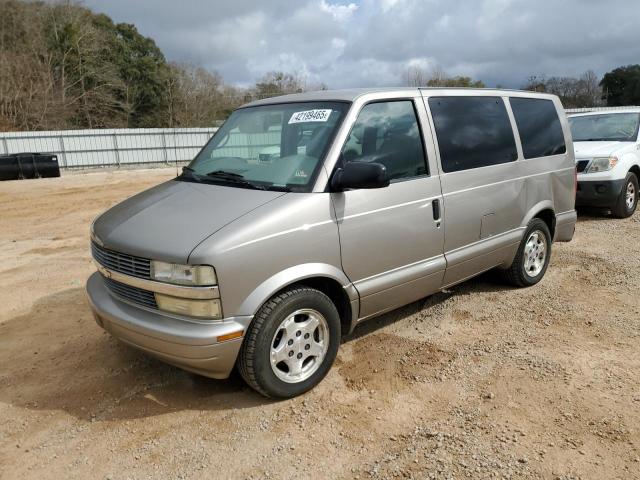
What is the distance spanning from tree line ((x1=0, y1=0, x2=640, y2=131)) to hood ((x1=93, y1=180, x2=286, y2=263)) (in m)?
30.0

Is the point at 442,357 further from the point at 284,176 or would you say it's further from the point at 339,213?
the point at 284,176

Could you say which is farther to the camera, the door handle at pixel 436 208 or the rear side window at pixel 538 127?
the rear side window at pixel 538 127

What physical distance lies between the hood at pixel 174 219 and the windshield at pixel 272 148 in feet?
0.55

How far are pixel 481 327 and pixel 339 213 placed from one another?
1.97 meters

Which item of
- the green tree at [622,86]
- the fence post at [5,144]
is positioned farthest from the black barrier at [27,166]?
the green tree at [622,86]

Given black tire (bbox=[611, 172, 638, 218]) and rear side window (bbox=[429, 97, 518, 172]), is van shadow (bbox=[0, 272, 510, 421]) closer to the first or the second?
rear side window (bbox=[429, 97, 518, 172])

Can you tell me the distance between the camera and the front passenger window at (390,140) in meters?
Result: 3.56

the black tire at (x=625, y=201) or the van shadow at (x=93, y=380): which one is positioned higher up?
the black tire at (x=625, y=201)

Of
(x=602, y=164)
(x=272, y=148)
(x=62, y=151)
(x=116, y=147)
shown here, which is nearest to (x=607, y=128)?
(x=602, y=164)

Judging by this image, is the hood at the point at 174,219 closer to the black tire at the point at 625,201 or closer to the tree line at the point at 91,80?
the black tire at the point at 625,201

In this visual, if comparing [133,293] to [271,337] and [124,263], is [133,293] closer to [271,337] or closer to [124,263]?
[124,263]

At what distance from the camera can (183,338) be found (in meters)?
2.90

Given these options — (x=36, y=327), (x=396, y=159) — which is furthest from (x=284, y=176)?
(x=36, y=327)

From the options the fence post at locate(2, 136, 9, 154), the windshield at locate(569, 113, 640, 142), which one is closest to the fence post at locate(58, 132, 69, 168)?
the fence post at locate(2, 136, 9, 154)
